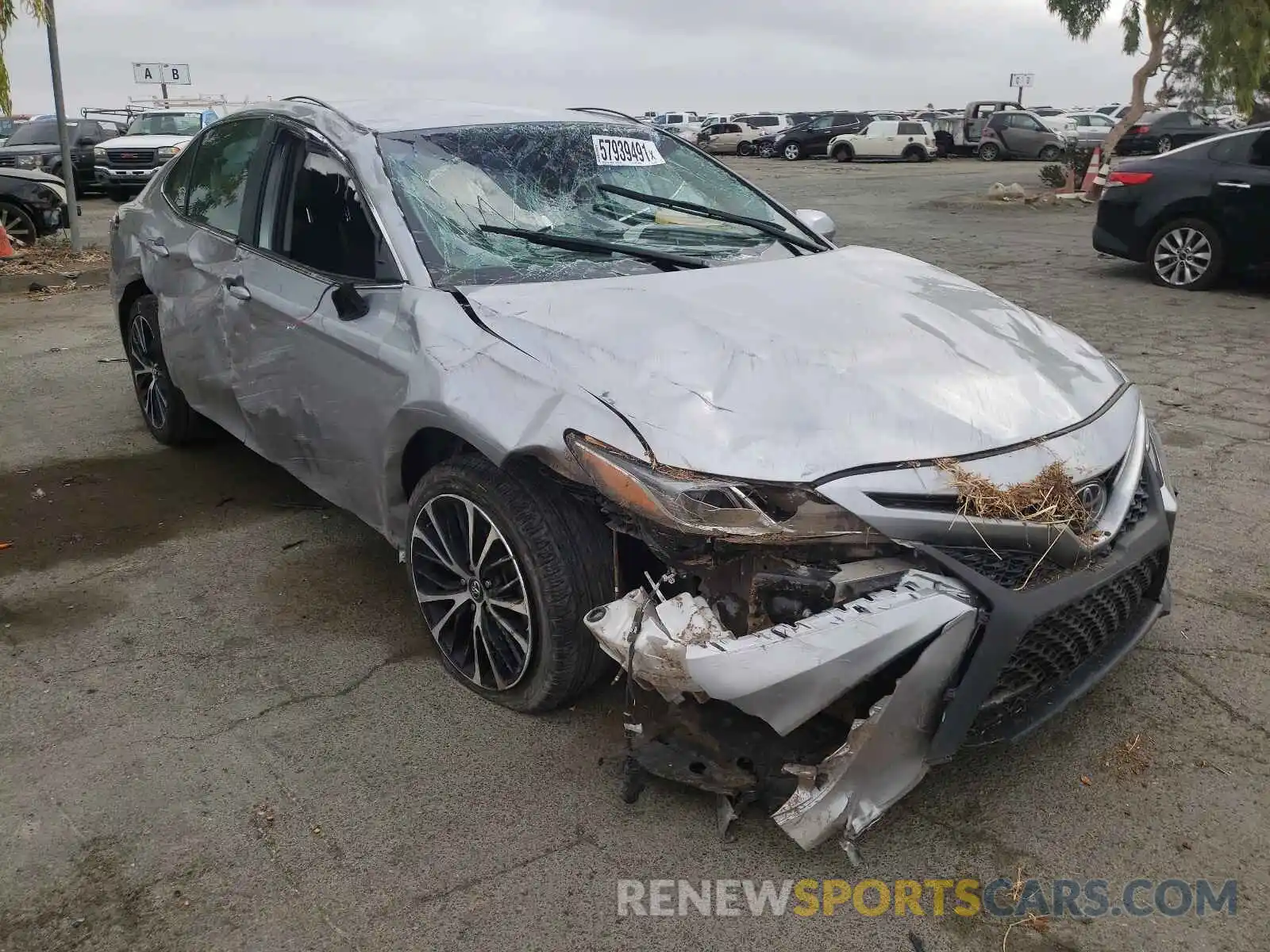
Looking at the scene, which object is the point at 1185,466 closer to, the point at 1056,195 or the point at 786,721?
the point at 786,721

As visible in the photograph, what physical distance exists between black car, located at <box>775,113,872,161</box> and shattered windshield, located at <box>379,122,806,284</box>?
105 feet

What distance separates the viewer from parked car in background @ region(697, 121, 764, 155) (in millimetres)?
38156

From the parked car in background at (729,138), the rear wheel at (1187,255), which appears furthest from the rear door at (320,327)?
the parked car in background at (729,138)

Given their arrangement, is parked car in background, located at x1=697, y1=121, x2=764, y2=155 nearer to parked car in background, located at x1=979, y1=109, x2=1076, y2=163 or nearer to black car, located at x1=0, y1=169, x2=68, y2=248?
parked car in background, located at x1=979, y1=109, x2=1076, y2=163

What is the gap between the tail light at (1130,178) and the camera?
9.19 metres

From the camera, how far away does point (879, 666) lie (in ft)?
7.18

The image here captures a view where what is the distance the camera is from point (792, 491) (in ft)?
7.60

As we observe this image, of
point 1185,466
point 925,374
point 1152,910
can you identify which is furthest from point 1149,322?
point 1152,910

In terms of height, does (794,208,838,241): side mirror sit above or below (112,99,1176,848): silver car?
above

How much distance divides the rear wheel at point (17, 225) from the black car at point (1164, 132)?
26421 millimetres

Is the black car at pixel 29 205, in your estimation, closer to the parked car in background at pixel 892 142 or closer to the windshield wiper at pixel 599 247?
the windshield wiper at pixel 599 247

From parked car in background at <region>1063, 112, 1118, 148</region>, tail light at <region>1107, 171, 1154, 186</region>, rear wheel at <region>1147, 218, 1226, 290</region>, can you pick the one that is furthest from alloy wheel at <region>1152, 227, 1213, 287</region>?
parked car in background at <region>1063, 112, 1118, 148</region>

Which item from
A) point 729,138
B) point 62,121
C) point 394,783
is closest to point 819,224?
point 394,783

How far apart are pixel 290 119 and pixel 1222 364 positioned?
234 inches
